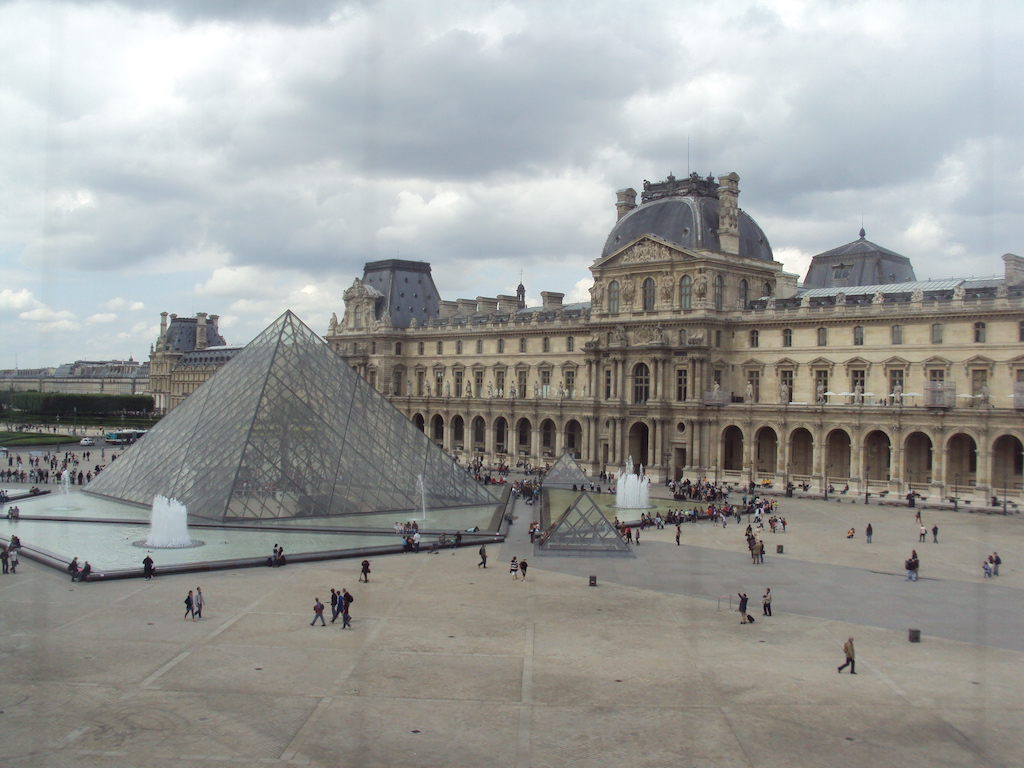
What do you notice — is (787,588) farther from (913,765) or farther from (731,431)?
(731,431)

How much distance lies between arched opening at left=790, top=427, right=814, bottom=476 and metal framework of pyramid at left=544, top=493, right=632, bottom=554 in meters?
24.1

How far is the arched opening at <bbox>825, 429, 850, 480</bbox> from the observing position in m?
53.5

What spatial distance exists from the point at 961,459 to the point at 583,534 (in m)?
25.7

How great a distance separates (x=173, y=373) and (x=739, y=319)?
4016 inches

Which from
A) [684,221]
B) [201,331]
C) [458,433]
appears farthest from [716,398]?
[201,331]

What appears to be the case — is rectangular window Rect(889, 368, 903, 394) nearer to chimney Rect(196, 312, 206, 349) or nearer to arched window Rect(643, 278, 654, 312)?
arched window Rect(643, 278, 654, 312)

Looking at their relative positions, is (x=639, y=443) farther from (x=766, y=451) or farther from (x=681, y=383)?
(x=766, y=451)

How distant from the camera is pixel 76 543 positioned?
32.9 metres

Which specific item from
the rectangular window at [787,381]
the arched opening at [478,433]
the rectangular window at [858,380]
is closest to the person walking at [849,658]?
the rectangular window at [858,380]

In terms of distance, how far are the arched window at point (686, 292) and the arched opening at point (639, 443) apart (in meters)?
7.89

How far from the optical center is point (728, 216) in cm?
5884

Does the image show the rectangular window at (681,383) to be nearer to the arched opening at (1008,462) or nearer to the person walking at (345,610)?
the arched opening at (1008,462)

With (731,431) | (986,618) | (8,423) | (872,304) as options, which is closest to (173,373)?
(8,423)

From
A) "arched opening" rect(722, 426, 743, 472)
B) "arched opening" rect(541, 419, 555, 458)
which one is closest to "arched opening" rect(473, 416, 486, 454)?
"arched opening" rect(541, 419, 555, 458)
